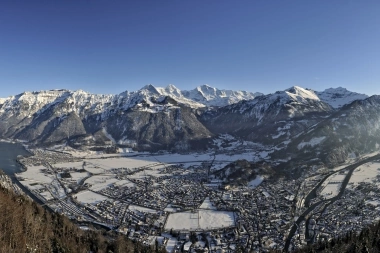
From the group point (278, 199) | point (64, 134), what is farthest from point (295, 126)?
point (64, 134)

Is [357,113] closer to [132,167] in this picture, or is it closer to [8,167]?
[132,167]

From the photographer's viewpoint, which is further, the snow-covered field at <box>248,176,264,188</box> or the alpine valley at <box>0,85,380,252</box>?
the snow-covered field at <box>248,176,264,188</box>

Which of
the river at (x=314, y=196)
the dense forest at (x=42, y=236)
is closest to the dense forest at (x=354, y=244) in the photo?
the river at (x=314, y=196)

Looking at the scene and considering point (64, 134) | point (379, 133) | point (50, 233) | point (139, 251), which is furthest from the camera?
point (64, 134)

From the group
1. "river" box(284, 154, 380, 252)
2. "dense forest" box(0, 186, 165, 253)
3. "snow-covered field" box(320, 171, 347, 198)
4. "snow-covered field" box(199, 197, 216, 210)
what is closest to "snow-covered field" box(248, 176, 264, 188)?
"river" box(284, 154, 380, 252)

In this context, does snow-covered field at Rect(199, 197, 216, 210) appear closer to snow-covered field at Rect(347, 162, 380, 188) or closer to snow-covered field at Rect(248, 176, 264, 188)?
snow-covered field at Rect(248, 176, 264, 188)

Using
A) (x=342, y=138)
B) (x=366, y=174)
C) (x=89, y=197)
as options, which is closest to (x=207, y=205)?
(x=89, y=197)
